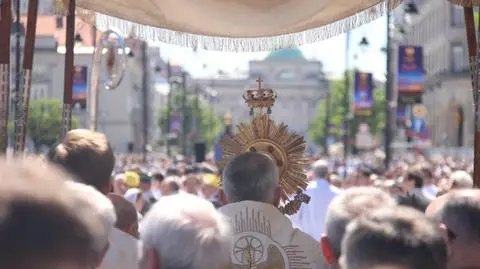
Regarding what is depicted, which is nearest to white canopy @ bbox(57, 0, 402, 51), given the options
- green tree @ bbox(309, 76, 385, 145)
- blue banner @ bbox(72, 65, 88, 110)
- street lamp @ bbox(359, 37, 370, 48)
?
blue banner @ bbox(72, 65, 88, 110)

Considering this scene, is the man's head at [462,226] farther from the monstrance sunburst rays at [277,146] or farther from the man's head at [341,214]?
the monstrance sunburst rays at [277,146]

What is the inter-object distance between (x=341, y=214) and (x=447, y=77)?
80.9 metres

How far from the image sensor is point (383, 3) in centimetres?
754

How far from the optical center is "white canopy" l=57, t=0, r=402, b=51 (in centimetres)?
777

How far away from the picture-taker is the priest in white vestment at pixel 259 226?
5.61m

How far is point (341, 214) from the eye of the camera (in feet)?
14.3

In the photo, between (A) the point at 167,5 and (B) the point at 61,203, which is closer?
(B) the point at 61,203

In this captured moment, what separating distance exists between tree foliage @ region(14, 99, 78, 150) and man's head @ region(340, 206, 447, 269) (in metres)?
66.9

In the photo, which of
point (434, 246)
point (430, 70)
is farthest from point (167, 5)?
point (430, 70)

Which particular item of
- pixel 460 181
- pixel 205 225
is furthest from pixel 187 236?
pixel 460 181

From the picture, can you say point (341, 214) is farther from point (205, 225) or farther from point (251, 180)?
point (251, 180)

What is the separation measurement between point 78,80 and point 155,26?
17448 mm

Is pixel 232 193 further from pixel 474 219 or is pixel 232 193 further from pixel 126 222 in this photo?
pixel 474 219

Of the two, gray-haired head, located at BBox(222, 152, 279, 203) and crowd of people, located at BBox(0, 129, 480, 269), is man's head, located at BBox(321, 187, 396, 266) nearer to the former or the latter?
crowd of people, located at BBox(0, 129, 480, 269)
